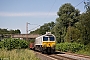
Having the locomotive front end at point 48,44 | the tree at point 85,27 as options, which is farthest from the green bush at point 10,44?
the tree at point 85,27

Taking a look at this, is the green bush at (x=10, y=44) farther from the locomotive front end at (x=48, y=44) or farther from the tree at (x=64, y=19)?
the tree at (x=64, y=19)

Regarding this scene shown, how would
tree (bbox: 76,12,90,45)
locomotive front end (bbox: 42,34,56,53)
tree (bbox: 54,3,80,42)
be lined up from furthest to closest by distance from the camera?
tree (bbox: 54,3,80,42)
tree (bbox: 76,12,90,45)
locomotive front end (bbox: 42,34,56,53)

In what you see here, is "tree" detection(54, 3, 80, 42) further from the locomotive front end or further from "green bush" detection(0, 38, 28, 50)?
the locomotive front end

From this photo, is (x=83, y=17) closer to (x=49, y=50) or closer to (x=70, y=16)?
(x=49, y=50)

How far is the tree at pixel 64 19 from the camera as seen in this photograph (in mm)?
72062

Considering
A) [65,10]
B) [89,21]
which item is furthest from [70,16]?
[89,21]

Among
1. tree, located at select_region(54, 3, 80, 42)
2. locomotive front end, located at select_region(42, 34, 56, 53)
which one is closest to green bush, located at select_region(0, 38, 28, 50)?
locomotive front end, located at select_region(42, 34, 56, 53)

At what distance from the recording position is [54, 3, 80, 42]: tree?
72.1m

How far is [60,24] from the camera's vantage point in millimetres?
73625

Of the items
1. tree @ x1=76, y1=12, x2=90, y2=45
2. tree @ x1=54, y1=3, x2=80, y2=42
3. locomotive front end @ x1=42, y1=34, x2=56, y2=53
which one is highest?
tree @ x1=54, y1=3, x2=80, y2=42

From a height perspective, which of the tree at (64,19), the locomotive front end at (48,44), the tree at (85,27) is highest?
the tree at (64,19)

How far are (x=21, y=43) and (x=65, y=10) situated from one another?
1330 inches

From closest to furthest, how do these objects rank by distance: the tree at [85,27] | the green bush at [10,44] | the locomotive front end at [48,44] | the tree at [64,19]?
the locomotive front end at [48,44]
the tree at [85,27]
the green bush at [10,44]
the tree at [64,19]

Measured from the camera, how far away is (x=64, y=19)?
74062 millimetres
